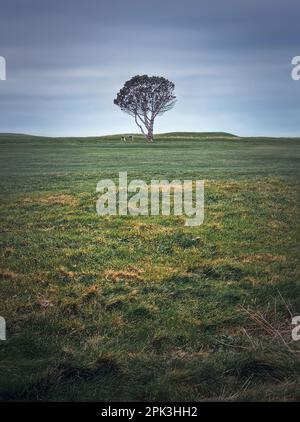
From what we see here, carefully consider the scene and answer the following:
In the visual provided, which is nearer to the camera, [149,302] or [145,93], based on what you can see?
[149,302]

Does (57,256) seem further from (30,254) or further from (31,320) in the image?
Answer: (31,320)

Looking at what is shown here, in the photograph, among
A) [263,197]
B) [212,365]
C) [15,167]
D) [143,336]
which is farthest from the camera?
[15,167]

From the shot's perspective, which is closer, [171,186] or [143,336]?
[143,336]

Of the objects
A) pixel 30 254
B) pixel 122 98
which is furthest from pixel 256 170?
pixel 122 98

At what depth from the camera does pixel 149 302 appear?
9.64 metres

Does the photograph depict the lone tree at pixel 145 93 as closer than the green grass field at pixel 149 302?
No

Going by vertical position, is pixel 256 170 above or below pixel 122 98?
below

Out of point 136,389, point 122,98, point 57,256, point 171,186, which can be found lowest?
point 136,389

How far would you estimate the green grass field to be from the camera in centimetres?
692

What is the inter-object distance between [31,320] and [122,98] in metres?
68.5

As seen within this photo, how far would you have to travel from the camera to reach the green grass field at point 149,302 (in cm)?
692

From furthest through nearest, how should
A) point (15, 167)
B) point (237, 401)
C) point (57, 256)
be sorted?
point (15, 167) < point (57, 256) < point (237, 401)

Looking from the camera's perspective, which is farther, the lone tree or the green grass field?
the lone tree

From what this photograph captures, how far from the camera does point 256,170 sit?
85.2 feet
